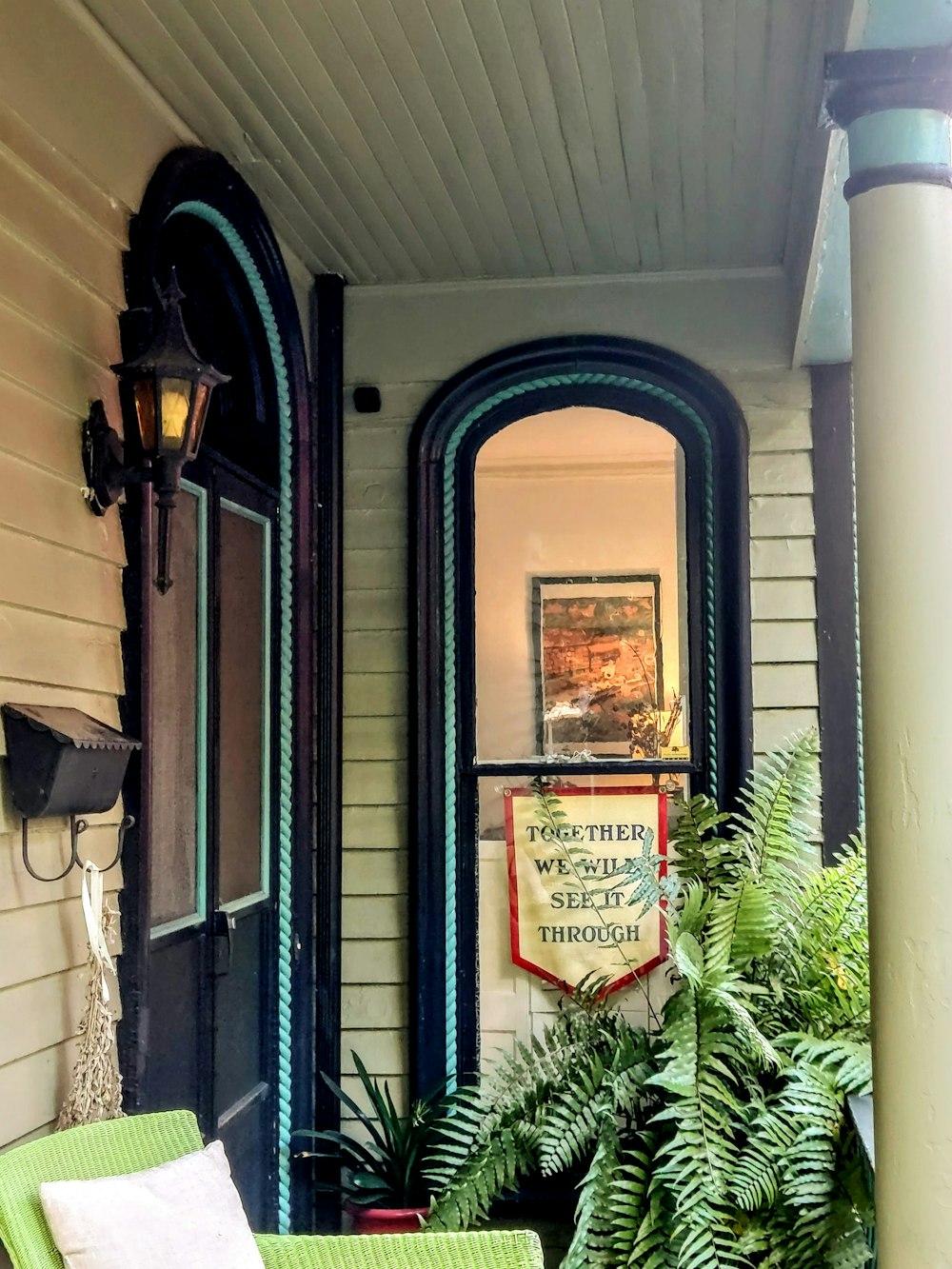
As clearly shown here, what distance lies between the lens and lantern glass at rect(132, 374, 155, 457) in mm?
2178

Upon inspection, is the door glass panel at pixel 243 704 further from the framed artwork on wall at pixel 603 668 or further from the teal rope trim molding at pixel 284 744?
the framed artwork on wall at pixel 603 668

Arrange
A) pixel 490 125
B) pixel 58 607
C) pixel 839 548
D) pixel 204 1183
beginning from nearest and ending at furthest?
pixel 204 1183, pixel 58 607, pixel 490 125, pixel 839 548

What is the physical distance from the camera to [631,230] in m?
3.28

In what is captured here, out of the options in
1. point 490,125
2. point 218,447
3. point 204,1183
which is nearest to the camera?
point 204,1183

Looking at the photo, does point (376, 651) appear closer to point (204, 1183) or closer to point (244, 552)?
point (244, 552)

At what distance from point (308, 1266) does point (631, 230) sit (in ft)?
8.33

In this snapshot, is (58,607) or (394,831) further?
(394,831)

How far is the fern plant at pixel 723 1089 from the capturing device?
2309 millimetres

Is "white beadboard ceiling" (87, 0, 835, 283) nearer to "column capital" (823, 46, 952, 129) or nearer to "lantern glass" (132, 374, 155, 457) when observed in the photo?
"column capital" (823, 46, 952, 129)

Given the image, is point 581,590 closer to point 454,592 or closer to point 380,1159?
point 454,592

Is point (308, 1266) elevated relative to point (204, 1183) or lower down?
lower down

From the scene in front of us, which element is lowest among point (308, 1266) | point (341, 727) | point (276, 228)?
point (308, 1266)

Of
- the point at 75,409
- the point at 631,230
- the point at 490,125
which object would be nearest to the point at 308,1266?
the point at 75,409

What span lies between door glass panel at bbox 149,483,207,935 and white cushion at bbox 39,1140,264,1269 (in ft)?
2.53
